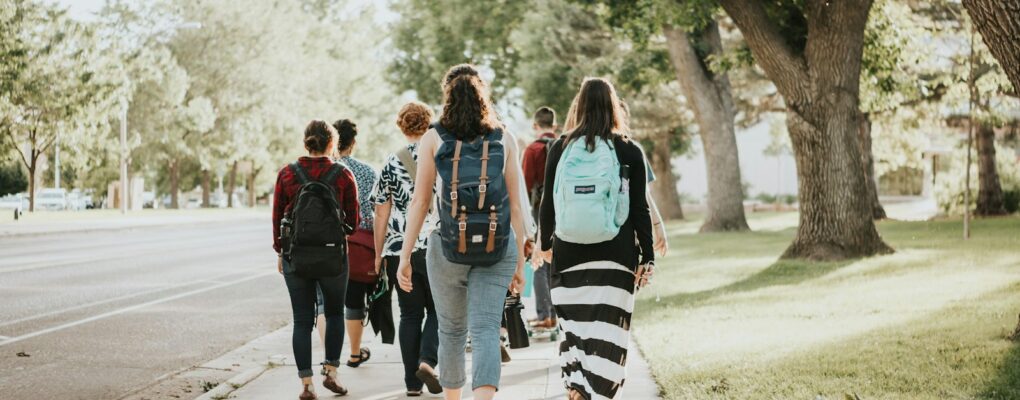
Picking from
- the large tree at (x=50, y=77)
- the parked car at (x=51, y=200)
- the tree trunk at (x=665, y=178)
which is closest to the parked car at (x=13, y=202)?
the parked car at (x=51, y=200)

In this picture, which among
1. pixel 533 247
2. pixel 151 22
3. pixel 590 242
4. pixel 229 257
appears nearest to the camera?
pixel 590 242

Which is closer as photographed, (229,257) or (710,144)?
(229,257)

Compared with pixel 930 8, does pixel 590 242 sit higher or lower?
lower

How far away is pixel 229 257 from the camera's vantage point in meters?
20.8

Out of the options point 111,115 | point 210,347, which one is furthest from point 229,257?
point 111,115

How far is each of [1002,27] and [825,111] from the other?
9.42 metres

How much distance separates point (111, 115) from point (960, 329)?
3638 cm

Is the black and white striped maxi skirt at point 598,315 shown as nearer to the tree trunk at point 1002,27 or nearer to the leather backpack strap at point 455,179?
the leather backpack strap at point 455,179

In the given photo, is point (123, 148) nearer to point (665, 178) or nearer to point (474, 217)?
point (665, 178)

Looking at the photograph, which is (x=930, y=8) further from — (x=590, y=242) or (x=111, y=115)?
(x=111, y=115)

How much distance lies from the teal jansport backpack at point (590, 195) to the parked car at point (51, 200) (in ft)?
211

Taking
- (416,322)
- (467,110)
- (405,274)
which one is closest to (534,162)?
(416,322)

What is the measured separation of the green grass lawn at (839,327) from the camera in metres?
6.49

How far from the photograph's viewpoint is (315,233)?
625cm
